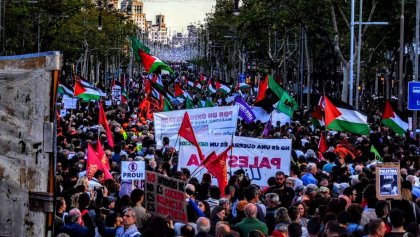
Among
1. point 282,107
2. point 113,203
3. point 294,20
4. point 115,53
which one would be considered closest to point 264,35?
point 294,20

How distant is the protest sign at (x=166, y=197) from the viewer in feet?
→ 33.3

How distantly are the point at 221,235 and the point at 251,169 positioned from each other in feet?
24.2

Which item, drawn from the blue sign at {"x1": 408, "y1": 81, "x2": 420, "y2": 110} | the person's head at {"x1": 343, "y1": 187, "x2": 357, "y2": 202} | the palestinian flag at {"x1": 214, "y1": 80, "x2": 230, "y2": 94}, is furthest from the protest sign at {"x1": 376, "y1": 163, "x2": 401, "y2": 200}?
the palestinian flag at {"x1": 214, "y1": 80, "x2": 230, "y2": 94}

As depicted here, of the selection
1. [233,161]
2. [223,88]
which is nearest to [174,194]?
[233,161]

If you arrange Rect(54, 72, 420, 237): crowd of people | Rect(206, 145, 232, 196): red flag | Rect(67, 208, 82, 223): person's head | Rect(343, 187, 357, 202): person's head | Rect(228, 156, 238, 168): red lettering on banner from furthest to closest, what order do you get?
Rect(228, 156, 238, 168): red lettering on banner, Rect(206, 145, 232, 196): red flag, Rect(343, 187, 357, 202): person's head, Rect(67, 208, 82, 223): person's head, Rect(54, 72, 420, 237): crowd of people

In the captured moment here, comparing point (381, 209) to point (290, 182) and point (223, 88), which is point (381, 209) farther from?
point (223, 88)

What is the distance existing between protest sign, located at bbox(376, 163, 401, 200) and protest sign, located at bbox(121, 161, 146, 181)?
3.43 m

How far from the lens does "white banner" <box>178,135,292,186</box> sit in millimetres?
16391

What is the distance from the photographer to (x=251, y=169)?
16.5 meters

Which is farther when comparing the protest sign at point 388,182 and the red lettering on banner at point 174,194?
the protest sign at point 388,182

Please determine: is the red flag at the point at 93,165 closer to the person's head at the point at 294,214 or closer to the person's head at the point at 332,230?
the person's head at the point at 294,214

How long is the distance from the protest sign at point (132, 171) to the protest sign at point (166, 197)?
319cm

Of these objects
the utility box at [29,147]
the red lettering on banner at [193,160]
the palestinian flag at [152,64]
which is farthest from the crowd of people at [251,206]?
the palestinian flag at [152,64]

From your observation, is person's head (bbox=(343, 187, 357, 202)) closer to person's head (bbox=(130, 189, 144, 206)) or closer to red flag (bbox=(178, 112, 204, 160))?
person's head (bbox=(130, 189, 144, 206))
